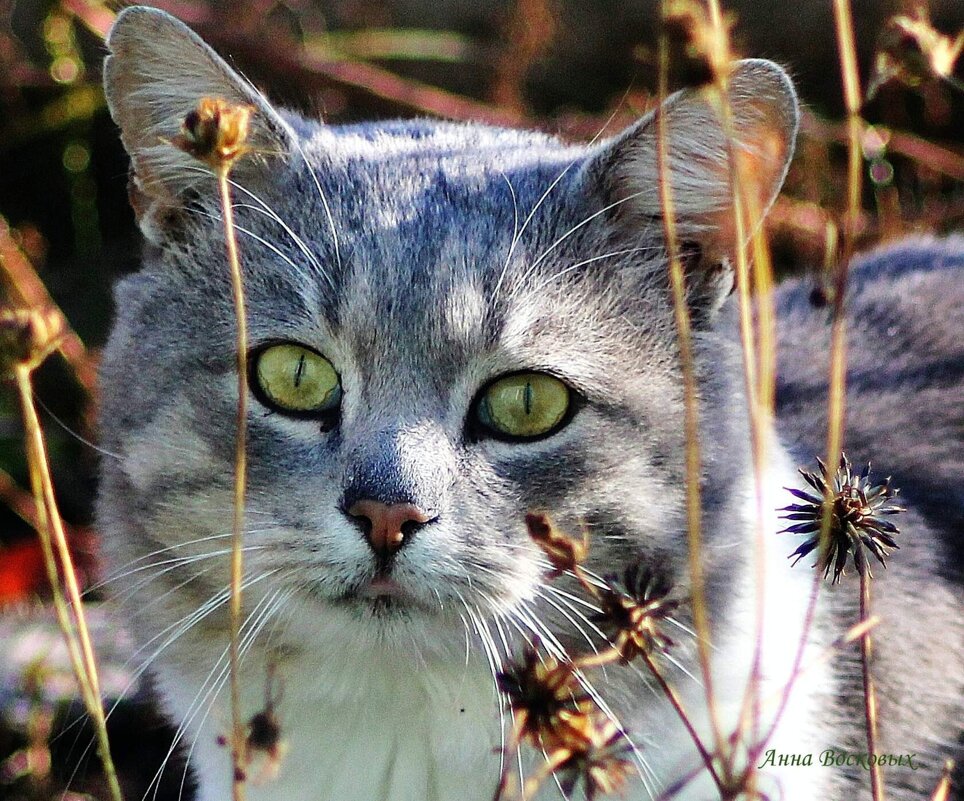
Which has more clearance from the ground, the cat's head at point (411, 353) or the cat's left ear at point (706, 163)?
the cat's left ear at point (706, 163)

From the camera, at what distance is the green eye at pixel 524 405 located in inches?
68.1

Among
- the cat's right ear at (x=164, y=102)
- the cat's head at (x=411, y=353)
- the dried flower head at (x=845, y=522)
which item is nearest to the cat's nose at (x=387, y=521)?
the cat's head at (x=411, y=353)

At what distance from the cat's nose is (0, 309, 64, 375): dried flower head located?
0.43 meters

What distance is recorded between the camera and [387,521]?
5.02ft

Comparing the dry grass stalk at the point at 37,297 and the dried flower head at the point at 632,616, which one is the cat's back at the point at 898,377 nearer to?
the dried flower head at the point at 632,616

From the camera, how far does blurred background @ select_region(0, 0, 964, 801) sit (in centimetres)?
349

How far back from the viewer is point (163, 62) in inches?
75.0

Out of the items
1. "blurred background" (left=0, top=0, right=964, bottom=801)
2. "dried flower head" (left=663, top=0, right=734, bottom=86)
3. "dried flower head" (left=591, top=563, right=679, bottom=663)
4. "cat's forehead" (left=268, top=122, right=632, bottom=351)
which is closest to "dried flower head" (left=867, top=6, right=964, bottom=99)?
"dried flower head" (left=663, top=0, right=734, bottom=86)

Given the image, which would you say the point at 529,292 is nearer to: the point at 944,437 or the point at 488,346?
the point at 488,346

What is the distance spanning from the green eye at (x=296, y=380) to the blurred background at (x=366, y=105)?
1.26m

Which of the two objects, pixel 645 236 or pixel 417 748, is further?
pixel 645 236

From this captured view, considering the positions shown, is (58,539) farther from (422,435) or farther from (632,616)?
(632,616)

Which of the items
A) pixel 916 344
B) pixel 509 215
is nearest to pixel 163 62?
pixel 509 215

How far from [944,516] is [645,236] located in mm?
824
